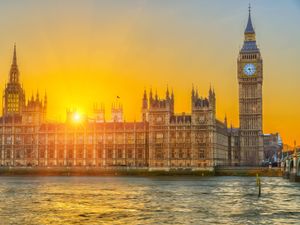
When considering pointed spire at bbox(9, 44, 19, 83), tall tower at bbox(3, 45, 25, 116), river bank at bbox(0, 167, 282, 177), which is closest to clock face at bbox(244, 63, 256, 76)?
river bank at bbox(0, 167, 282, 177)

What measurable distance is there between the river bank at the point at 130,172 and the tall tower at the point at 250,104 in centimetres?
2033

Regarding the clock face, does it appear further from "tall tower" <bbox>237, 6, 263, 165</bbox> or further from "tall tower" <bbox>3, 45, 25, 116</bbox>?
"tall tower" <bbox>3, 45, 25, 116</bbox>

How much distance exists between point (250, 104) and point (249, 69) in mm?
9199

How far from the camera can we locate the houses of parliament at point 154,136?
430 feet

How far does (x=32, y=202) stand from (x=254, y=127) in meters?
104

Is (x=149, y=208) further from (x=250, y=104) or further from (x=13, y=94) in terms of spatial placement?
(x=13, y=94)

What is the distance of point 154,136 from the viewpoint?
133 metres

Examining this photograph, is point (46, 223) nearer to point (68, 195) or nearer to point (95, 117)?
point (68, 195)

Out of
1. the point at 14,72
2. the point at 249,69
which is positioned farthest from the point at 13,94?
the point at 249,69

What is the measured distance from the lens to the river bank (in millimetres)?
123438

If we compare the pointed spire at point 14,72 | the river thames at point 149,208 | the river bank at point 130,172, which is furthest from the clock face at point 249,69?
the river thames at point 149,208

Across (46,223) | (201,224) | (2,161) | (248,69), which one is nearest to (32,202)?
(46,223)

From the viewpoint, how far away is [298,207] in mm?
46719

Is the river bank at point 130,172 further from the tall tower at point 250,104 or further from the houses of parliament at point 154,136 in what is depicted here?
the tall tower at point 250,104
